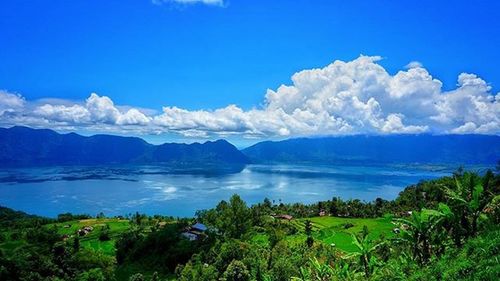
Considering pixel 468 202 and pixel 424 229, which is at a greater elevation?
pixel 468 202

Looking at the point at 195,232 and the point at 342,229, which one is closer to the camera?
the point at 195,232

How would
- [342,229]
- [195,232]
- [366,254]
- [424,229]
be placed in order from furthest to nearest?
1. [342,229]
2. [195,232]
3. [366,254]
4. [424,229]

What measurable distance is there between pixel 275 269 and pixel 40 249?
27453 mm

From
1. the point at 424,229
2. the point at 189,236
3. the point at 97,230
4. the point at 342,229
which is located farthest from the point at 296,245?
the point at 97,230

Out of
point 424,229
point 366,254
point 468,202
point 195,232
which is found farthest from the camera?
point 195,232

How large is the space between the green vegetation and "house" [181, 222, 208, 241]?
0.75ft

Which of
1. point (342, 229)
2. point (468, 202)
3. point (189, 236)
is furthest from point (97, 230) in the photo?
point (468, 202)

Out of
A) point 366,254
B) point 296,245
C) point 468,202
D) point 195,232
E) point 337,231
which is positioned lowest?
point 195,232

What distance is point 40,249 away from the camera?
45719 mm

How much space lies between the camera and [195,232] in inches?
2435

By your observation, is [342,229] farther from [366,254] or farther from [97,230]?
[97,230]

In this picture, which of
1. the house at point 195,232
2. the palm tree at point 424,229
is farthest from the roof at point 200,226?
the palm tree at point 424,229

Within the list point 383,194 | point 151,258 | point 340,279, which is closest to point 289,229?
point 151,258

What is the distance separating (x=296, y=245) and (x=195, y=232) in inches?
759
